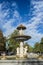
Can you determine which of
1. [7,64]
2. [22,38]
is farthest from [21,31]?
[7,64]

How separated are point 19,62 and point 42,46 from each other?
4863 cm

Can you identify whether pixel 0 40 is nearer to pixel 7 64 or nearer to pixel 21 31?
pixel 21 31

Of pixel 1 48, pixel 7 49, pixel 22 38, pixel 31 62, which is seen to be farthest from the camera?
pixel 7 49

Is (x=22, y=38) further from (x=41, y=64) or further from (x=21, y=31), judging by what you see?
(x=41, y=64)

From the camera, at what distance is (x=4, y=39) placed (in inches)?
1850

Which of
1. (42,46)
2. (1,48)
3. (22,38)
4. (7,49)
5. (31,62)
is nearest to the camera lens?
(31,62)

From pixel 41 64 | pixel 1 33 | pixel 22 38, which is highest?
pixel 1 33

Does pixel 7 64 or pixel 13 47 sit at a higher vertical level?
pixel 13 47

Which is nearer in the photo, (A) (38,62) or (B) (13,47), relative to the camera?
(A) (38,62)

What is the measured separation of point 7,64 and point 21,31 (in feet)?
33.6

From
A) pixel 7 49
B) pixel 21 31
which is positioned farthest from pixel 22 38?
pixel 7 49

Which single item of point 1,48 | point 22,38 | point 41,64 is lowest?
point 41,64

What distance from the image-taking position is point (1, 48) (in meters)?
45.1

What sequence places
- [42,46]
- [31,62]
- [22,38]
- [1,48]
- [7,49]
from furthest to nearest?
[42,46] → [7,49] → [1,48] → [22,38] → [31,62]
